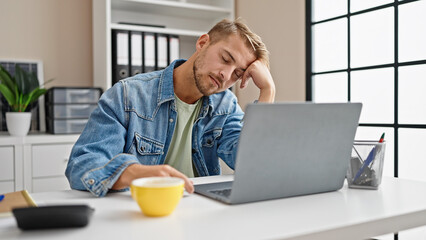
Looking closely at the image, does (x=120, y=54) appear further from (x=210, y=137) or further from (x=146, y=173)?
(x=146, y=173)

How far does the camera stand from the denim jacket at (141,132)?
37.6 inches

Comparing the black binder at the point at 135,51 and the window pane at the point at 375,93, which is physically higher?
the black binder at the point at 135,51

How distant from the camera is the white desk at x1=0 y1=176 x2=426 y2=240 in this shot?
2.09 feet

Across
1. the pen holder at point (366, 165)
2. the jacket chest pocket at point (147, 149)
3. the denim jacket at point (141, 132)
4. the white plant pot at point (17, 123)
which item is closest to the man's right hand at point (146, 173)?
the denim jacket at point (141, 132)

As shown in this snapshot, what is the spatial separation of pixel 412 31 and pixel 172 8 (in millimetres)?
1557

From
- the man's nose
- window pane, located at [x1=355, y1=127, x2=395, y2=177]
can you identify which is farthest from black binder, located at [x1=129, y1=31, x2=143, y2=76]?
window pane, located at [x1=355, y1=127, x2=395, y2=177]

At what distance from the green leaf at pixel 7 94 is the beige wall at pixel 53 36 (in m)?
0.36

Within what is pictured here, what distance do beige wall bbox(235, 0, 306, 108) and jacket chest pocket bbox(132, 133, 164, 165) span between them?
1.44 metres

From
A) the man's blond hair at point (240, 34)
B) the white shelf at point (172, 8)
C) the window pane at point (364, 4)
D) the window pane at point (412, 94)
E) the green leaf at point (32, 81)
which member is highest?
the white shelf at point (172, 8)

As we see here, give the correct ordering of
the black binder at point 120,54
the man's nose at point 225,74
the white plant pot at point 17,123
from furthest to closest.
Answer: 1. the black binder at point 120,54
2. the white plant pot at point 17,123
3. the man's nose at point 225,74

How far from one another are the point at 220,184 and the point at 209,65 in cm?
48

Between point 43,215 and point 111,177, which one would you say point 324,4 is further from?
point 43,215

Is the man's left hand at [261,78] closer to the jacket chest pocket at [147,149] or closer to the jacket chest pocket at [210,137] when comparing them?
the jacket chest pocket at [210,137]

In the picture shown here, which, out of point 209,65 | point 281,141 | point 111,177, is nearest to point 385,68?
point 209,65
